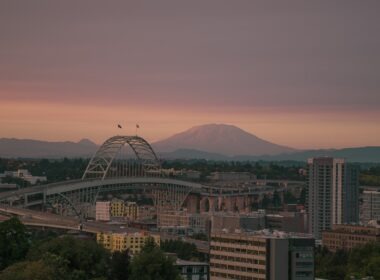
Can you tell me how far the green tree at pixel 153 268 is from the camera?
63031 mm

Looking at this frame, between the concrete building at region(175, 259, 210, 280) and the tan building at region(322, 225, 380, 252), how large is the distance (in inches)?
1128

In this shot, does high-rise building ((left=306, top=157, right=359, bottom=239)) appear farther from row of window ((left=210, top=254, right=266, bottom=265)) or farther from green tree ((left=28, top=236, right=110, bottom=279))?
row of window ((left=210, top=254, right=266, bottom=265))

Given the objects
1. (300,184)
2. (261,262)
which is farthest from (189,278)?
(300,184)

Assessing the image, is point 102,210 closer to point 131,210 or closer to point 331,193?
point 131,210

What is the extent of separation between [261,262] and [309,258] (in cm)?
207

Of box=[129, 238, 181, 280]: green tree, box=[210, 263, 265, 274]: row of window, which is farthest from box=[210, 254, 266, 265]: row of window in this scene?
box=[129, 238, 181, 280]: green tree

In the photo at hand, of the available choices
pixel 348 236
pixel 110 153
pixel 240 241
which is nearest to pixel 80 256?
pixel 240 241

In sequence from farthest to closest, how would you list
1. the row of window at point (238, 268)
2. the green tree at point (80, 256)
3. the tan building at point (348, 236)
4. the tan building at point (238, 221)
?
1. the tan building at point (238, 221)
2. the tan building at point (348, 236)
3. the green tree at point (80, 256)
4. the row of window at point (238, 268)

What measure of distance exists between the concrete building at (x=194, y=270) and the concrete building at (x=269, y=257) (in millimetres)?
12555

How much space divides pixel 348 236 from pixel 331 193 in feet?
78.6

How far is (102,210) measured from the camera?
5689 inches

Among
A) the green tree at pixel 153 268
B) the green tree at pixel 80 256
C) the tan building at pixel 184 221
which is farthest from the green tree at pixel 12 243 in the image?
the tan building at pixel 184 221

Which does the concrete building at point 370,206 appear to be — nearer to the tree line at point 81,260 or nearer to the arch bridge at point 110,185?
the arch bridge at point 110,185

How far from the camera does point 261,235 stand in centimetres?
6103
